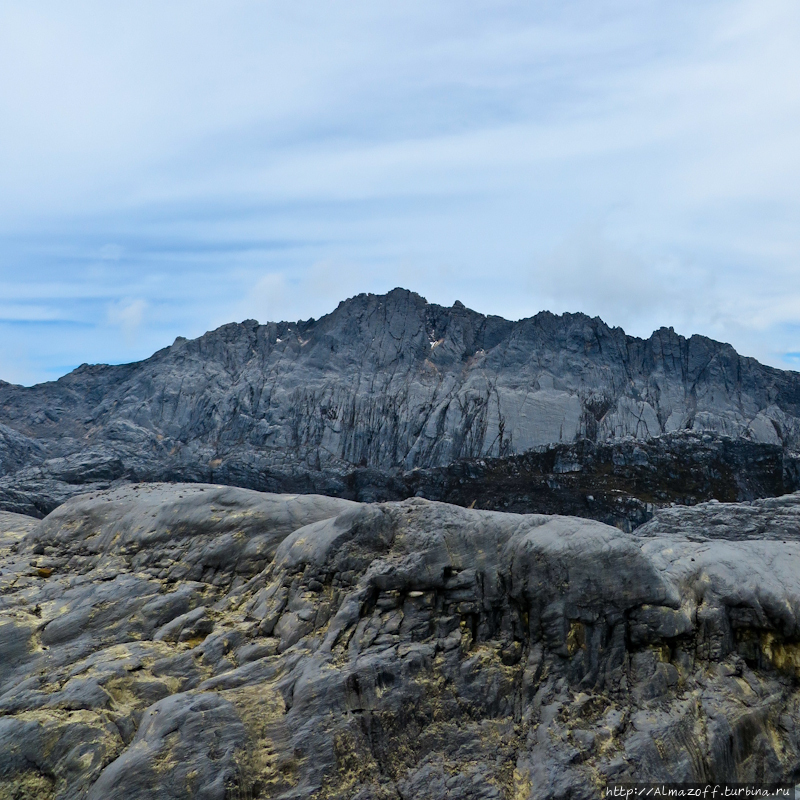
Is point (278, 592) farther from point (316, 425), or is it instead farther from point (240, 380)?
point (240, 380)

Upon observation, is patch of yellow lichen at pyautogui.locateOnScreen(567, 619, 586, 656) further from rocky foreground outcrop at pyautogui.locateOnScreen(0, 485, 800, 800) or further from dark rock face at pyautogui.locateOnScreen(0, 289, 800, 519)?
dark rock face at pyautogui.locateOnScreen(0, 289, 800, 519)

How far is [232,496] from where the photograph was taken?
28812mm

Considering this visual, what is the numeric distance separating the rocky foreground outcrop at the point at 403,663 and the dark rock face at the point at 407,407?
118 meters

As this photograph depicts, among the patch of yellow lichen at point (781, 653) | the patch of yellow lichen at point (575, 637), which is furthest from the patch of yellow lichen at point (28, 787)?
the patch of yellow lichen at point (781, 653)

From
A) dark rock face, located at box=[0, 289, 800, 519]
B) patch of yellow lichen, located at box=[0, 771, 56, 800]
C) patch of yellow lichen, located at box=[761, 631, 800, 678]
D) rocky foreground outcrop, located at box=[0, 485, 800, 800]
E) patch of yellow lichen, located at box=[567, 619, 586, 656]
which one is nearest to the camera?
patch of yellow lichen, located at box=[0, 771, 56, 800]

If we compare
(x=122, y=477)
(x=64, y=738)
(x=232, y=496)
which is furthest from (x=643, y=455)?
(x=64, y=738)

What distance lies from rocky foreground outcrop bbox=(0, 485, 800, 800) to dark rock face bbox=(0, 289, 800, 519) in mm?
118246

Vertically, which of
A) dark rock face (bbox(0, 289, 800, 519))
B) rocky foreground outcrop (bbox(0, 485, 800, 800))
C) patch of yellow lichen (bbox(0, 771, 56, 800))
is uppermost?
dark rock face (bbox(0, 289, 800, 519))

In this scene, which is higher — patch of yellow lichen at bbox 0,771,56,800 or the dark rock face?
the dark rock face

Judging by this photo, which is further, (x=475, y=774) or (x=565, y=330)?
(x=565, y=330)

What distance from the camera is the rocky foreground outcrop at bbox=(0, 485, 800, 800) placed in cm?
1866

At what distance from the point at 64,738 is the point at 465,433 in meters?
149

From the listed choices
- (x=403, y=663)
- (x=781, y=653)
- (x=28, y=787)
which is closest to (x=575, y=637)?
(x=403, y=663)

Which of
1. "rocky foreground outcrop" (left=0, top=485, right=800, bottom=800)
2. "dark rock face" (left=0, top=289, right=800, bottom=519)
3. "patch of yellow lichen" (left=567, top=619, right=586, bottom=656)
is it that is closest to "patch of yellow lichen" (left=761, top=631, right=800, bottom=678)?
"rocky foreground outcrop" (left=0, top=485, right=800, bottom=800)
